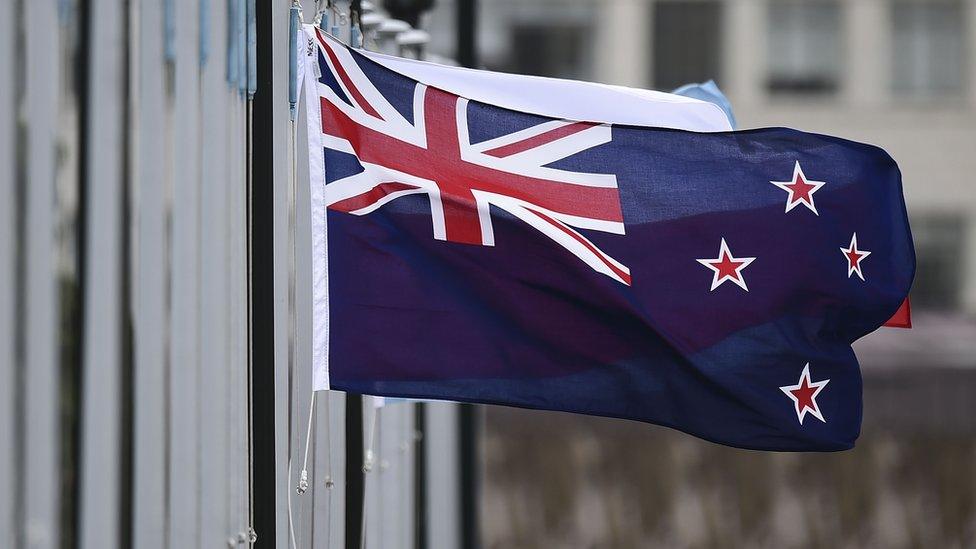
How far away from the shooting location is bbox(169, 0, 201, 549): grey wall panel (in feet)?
14.2

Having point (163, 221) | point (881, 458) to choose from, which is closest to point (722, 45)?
point (881, 458)

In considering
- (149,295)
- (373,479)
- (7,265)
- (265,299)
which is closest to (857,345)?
(373,479)

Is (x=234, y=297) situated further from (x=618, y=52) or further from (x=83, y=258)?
(x=618, y=52)

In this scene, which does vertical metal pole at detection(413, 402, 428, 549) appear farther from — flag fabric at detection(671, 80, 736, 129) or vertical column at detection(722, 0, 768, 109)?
vertical column at detection(722, 0, 768, 109)

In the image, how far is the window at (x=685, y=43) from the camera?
24328 millimetres

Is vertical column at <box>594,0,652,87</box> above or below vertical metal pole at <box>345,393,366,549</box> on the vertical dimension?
above

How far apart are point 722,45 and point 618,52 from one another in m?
1.91

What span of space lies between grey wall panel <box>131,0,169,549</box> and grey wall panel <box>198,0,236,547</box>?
0.85ft

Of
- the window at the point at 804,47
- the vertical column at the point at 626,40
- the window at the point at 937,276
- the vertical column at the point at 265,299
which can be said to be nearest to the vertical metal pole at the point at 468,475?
the vertical column at the point at 265,299

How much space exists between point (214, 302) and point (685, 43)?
2079 cm

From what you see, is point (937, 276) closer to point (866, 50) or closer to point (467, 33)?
point (866, 50)

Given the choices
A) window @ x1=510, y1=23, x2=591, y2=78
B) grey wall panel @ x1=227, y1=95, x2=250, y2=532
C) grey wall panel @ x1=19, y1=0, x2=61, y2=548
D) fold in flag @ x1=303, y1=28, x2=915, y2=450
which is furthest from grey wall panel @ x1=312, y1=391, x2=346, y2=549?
window @ x1=510, y1=23, x2=591, y2=78

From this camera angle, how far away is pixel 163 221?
4.23 metres

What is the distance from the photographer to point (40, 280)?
3.57 meters
